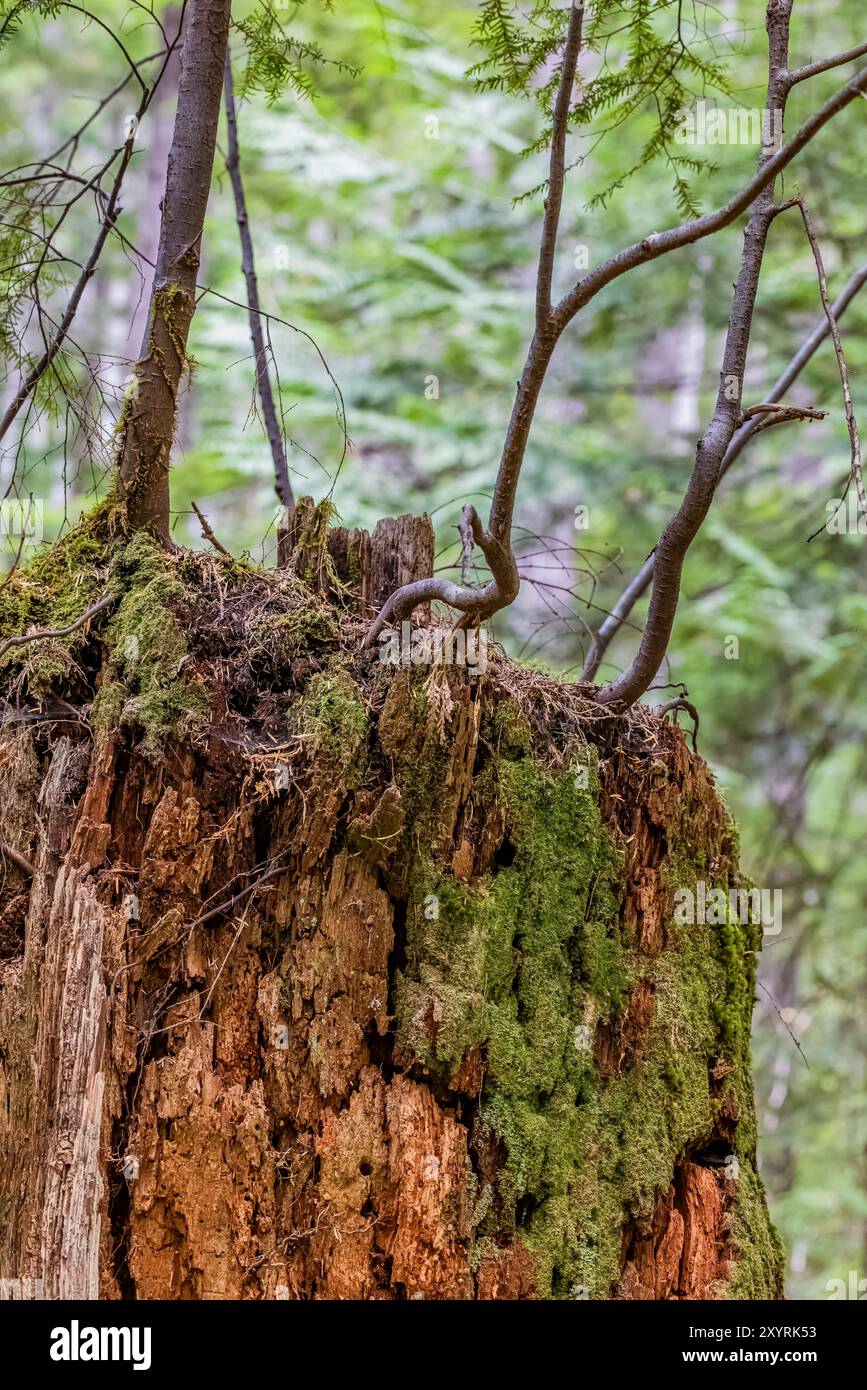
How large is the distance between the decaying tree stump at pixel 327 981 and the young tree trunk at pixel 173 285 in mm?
239

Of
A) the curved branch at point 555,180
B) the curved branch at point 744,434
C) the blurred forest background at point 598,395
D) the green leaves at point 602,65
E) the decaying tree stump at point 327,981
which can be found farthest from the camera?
the blurred forest background at point 598,395

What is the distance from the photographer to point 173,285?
3168mm

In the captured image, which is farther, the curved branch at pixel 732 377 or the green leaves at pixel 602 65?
the green leaves at pixel 602 65

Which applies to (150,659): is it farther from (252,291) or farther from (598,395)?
(598,395)

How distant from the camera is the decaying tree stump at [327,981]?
2.58 meters

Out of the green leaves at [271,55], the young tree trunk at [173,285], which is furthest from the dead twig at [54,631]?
the green leaves at [271,55]

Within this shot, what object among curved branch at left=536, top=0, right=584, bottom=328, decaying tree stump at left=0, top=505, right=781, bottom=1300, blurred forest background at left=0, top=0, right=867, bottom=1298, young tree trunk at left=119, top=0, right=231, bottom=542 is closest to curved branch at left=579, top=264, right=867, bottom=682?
decaying tree stump at left=0, top=505, right=781, bottom=1300

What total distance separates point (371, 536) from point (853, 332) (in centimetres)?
564

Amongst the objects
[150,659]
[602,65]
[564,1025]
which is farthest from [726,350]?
[564,1025]

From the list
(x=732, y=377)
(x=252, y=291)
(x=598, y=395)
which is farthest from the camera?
(x=598, y=395)

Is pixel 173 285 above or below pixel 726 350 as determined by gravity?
above

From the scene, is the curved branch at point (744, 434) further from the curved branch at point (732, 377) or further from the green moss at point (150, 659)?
the green moss at point (150, 659)

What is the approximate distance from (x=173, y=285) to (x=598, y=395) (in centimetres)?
603

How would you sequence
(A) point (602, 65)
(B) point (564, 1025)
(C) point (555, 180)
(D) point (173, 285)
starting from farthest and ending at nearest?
(A) point (602, 65) < (D) point (173, 285) < (B) point (564, 1025) < (C) point (555, 180)
